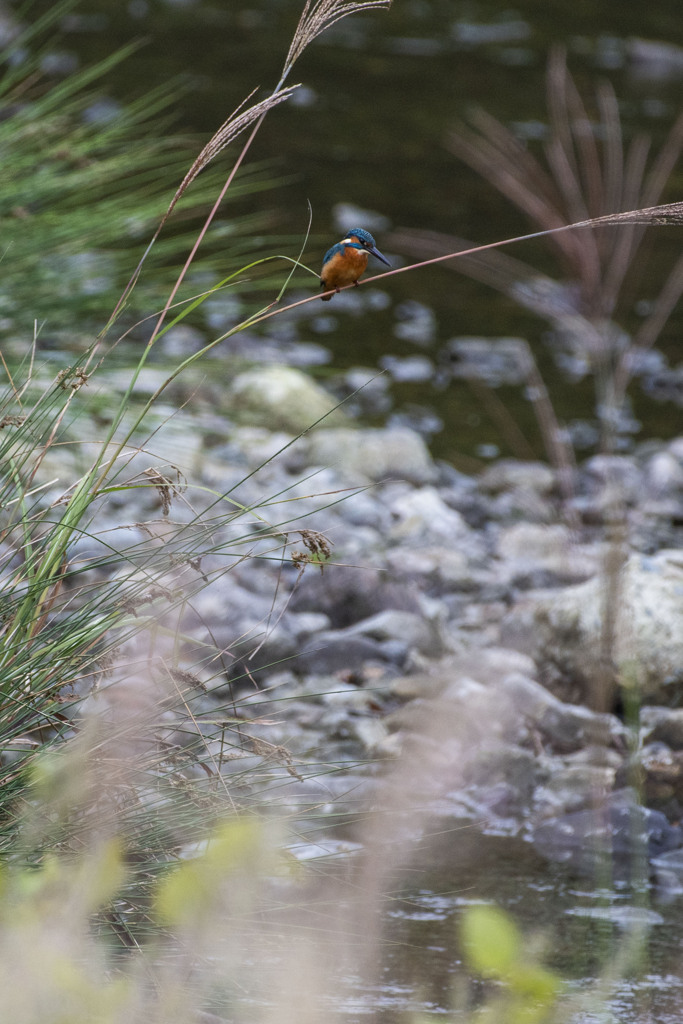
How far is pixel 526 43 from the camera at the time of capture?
10.4m

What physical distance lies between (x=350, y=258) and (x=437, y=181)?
6.24 metres

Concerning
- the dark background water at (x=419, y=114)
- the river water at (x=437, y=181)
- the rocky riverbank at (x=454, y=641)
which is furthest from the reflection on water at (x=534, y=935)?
the dark background water at (x=419, y=114)

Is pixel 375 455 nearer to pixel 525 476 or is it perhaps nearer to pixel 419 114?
pixel 525 476

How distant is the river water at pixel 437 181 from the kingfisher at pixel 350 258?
752 mm

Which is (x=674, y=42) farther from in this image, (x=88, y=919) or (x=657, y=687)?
(x=88, y=919)

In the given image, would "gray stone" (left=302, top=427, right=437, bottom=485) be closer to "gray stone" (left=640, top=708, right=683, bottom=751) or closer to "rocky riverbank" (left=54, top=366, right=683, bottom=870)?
"rocky riverbank" (left=54, top=366, right=683, bottom=870)

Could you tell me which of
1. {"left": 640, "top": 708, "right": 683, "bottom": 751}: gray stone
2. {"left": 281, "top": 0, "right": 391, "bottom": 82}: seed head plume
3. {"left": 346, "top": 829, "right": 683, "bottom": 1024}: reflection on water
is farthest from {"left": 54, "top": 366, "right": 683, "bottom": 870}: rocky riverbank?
{"left": 281, "top": 0, "right": 391, "bottom": 82}: seed head plume

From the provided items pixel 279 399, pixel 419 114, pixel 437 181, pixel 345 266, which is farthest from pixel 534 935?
pixel 419 114

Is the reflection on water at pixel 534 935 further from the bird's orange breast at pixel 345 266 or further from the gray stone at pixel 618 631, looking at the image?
the bird's orange breast at pixel 345 266

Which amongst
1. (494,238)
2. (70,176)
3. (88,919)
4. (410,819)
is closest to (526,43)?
(494,238)

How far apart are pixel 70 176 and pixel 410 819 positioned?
1.65 metres

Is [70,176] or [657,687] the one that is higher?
[70,176]

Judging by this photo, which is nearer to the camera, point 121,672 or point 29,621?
point 29,621

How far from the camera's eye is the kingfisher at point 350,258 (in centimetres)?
152
